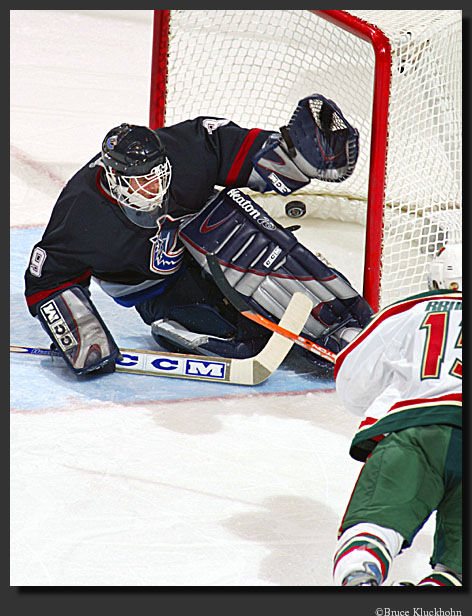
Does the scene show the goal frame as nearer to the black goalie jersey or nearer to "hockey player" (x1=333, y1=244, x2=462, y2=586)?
the black goalie jersey

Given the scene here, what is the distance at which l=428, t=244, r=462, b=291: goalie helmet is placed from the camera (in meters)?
1.44

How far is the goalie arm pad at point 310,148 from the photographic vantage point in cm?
241

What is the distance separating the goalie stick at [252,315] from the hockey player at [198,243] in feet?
0.13

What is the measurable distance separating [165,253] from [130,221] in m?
0.15

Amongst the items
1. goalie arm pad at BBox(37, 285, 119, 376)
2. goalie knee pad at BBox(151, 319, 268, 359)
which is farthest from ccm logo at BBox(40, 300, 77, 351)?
goalie knee pad at BBox(151, 319, 268, 359)

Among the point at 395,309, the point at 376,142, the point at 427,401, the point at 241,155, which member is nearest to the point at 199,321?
the point at 241,155

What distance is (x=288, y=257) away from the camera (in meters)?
2.46

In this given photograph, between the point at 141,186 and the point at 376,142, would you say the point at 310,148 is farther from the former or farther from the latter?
the point at 141,186

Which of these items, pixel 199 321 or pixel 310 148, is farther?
pixel 199 321

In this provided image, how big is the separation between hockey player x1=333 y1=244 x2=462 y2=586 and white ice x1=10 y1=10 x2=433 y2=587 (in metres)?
0.29

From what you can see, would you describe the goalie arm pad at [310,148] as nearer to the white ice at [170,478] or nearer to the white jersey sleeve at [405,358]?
the white ice at [170,478]

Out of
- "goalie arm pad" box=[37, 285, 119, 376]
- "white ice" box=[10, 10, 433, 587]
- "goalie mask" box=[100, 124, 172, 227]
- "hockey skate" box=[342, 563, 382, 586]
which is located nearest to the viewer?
"hockey skate" box=[342, 563, 382, 586]

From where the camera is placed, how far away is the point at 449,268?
1.45 meters

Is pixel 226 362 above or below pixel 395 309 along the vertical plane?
below
